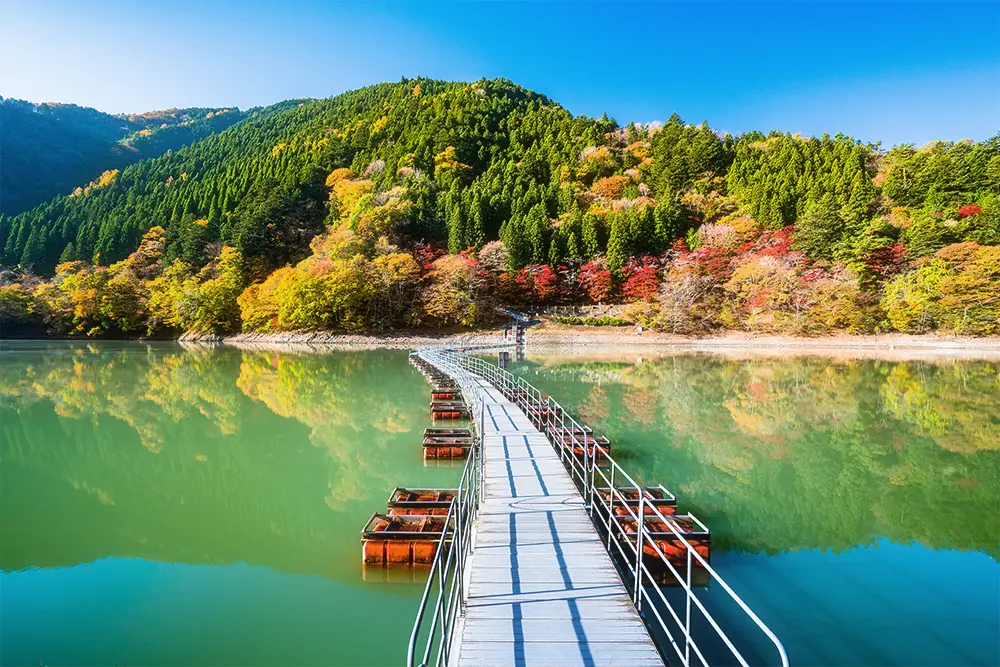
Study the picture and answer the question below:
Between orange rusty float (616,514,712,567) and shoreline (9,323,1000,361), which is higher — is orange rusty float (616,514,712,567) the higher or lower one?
the lower one

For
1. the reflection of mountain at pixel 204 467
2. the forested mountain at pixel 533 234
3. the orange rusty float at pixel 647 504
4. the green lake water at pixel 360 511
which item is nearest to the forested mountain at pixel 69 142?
the forested mountain at pixel 533 234

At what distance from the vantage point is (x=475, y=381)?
16.6 meters

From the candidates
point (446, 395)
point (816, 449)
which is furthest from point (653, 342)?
point (816, 449)

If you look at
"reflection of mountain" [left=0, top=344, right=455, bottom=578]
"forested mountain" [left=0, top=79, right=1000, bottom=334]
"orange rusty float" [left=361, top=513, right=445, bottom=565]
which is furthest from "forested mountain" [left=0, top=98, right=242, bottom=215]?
"orange rusty float" [left=361, top=513, right=445, bottom=565]

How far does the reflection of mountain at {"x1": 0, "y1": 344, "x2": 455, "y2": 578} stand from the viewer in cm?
728

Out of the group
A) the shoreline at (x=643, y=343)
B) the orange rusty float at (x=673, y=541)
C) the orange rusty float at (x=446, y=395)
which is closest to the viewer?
the orange rusty float at (x=673, y=541)

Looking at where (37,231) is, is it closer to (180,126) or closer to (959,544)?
(180,126)

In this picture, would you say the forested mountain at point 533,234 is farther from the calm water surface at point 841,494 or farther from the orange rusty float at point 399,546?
the orange rusty float at point 399,546

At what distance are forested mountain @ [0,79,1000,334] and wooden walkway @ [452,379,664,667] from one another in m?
35.5

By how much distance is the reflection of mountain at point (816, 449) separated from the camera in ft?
25.2

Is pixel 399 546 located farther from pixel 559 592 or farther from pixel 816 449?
pixel 816 449

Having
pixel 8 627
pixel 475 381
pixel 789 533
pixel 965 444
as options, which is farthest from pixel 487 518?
pixel 965 444

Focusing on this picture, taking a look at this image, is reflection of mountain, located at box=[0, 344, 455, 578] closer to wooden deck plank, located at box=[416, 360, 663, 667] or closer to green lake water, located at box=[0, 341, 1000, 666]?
green lake water, located at box=[0, 341, 1000, 666]

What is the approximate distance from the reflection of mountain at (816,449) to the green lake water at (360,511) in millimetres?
66
